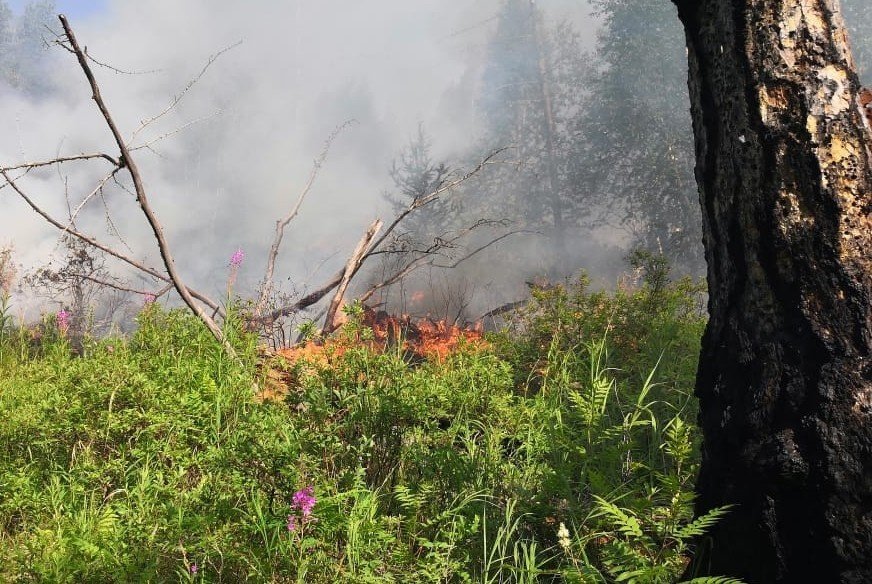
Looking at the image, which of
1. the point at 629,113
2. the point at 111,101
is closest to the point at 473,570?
the point at 629,113

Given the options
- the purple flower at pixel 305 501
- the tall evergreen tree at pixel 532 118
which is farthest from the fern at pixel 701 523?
the tall evergreen tree at pixel 532 118

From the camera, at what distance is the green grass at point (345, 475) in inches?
85.8

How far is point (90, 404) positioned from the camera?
3.51m

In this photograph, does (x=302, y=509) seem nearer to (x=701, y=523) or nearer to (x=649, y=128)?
(x=701, y=523)

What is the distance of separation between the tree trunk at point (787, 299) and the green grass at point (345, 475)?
16 cm

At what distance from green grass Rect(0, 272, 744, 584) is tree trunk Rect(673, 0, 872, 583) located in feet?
0.53

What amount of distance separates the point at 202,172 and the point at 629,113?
22.7 metres

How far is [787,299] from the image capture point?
5.89 feet

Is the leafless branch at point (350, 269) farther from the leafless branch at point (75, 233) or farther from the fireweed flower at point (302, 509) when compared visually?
the fireweed flower at point (302, 509)

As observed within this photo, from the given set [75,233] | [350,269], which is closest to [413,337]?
[350,269]

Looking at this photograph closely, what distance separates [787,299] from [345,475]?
1.79m

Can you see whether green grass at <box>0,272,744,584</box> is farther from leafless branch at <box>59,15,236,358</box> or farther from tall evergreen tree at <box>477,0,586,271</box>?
tall evergreen tree at <box>477,0,586,271</box>

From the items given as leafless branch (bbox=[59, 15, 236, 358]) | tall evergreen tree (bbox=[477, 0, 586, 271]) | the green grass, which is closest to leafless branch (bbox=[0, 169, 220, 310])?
leafless branch (bbox=[59, 15, 236, 358])

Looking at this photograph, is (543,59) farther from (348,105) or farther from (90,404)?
(90,404)
